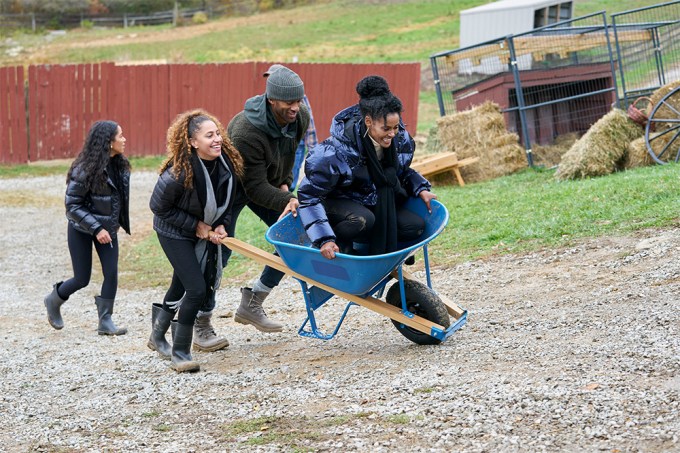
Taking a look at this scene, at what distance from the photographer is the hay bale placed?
39.5ft

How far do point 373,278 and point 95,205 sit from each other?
2869mm

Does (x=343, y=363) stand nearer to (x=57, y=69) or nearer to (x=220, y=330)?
(x=220, y=330)

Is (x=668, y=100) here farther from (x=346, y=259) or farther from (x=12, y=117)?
(x=12, y=117)

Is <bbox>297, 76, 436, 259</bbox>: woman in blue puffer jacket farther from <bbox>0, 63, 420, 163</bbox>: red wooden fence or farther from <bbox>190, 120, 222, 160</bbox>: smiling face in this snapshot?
<bbox>0, 63, 420, 163</bbox>: red wooden fence

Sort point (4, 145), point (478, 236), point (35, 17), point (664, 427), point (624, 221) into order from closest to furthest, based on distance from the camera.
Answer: point (664, 427), point (624, 221), point (478, 236), point (4, 145), point (35, 17)

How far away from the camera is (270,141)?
6.50 metres

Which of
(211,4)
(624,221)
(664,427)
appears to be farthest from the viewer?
(211,4)

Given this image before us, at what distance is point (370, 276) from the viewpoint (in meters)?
5.66

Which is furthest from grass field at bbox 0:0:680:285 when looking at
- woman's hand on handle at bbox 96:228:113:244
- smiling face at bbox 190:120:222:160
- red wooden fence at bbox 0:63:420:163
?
smiling face at bbox 190:120:222:160

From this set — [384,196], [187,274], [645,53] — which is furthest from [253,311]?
[645,53]

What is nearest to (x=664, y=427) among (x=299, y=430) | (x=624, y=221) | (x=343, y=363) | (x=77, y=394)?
(x=299, y=430)

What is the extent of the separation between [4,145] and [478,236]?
14.1 metres

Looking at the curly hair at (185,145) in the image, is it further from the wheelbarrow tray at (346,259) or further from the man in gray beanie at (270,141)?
the wheelbarrow tray at (346,259)

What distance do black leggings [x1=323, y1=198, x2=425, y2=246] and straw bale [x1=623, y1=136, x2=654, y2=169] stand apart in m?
6.93
